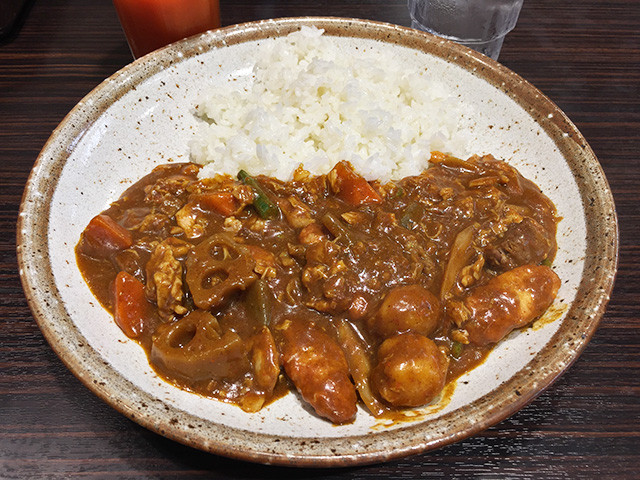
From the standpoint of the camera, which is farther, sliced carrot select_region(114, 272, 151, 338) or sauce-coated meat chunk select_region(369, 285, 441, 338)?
sliced carrot select_region(114, 272, 151, 338)

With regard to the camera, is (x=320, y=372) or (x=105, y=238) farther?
(x=105, y=238)

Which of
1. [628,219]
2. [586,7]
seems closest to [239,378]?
[628,219]

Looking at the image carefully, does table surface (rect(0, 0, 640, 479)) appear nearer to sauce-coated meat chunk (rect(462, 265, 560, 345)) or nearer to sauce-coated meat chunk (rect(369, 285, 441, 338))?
sauce-coated meat chunk (rect(462, 265, 560, 345))

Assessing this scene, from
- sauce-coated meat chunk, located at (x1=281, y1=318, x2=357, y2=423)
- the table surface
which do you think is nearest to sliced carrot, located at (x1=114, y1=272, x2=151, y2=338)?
the table surface

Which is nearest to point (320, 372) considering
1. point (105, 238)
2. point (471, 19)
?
point (105, 238)

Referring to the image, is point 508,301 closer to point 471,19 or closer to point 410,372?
point 410,372

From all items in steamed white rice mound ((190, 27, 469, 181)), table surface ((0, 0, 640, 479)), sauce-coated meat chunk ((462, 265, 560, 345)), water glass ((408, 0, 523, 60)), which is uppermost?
water glass ((408, 0, 523, 60))
